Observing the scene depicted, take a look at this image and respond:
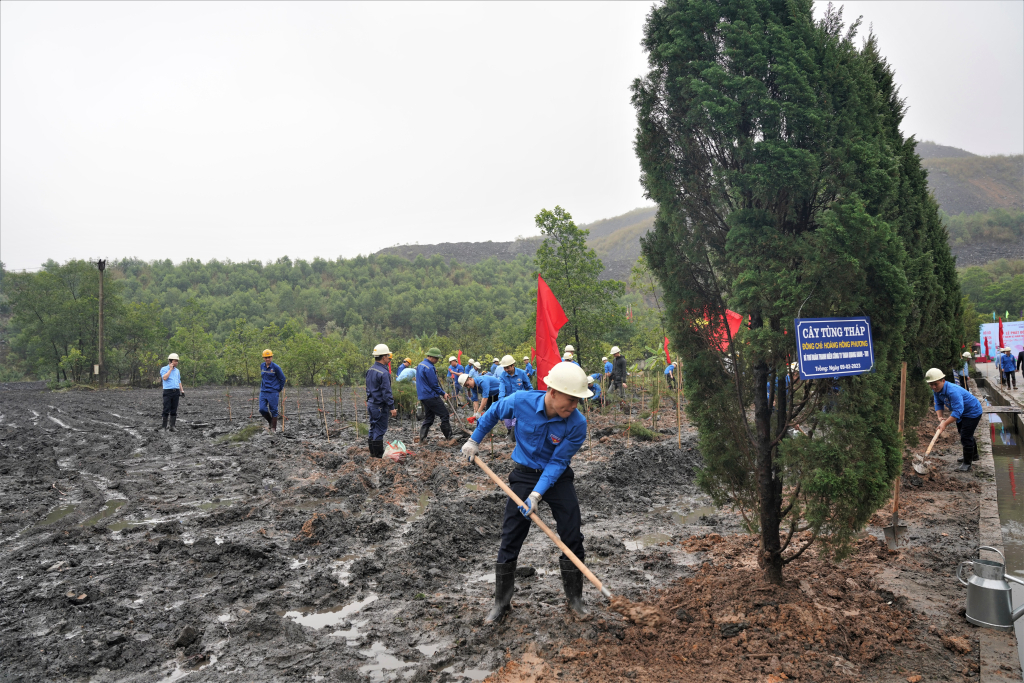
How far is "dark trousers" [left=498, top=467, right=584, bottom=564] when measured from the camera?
441 centimetres

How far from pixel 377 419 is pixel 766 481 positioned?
24.0 feet

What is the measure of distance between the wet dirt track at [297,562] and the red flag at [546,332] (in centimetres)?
186

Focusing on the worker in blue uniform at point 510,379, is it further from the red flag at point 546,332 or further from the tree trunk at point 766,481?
the tree trunk at point 766,481

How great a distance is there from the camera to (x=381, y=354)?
1019cm

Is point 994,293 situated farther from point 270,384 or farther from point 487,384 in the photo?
point 270,384

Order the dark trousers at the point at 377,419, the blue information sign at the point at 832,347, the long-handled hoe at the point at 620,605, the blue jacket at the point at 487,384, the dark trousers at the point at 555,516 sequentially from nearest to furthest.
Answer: the blue information sign at the point at 832,347
the long-handled hoe at the point at 620,605
the dark trousers at the point at 555,516
the dark trousers at the point at 377,419
the blue jacket at the point at 487,384

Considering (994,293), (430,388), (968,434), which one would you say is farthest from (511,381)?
(994,293)

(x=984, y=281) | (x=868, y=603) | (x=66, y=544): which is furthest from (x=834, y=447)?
(x=984, y=281)

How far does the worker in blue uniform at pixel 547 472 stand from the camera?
4309 millimetres

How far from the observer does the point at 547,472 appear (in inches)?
169

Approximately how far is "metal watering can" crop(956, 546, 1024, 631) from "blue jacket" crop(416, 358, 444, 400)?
8.56 metres

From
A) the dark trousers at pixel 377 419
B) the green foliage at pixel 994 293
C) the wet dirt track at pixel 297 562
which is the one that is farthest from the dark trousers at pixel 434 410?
the green foliage at pixel 994 293

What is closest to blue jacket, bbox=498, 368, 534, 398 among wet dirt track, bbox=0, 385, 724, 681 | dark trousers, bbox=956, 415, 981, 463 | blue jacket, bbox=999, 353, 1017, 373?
wet dirt track, bbox=0, 385, 724, 681

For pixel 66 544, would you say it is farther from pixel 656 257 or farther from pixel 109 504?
pixel 656 257
